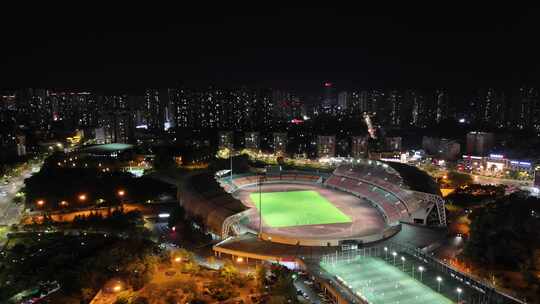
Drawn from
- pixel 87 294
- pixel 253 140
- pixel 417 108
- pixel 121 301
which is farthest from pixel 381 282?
pixel 417 108

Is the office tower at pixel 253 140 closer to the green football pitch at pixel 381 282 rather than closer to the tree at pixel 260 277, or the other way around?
the green football pitch at pixel 381 282

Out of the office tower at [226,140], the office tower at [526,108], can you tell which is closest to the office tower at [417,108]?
the office tower at [526,108]

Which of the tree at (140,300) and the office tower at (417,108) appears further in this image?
the office tower at (417,108)

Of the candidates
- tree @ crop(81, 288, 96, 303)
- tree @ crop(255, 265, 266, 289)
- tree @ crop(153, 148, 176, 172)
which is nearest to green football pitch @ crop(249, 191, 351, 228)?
tree @ crop(255, 265, 266, 289)

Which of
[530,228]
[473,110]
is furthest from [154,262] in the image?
[473,110]

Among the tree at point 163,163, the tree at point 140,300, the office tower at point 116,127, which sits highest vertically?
the office tower at point 116,127

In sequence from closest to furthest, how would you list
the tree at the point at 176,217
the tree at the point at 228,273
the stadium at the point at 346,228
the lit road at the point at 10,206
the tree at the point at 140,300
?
the tree at the point at 140,300 < the stadium at the point at 346,228 < the tree at the point at 228,273 < the tree at the point at 176,217 < the lit road at the point at 10,206

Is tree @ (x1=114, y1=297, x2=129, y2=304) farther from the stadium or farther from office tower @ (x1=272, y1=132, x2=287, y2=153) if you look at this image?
office tower @ (x1=272, y1=132, x2=287, y2=153)
